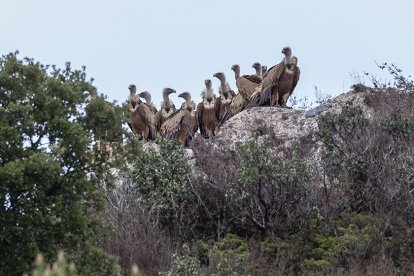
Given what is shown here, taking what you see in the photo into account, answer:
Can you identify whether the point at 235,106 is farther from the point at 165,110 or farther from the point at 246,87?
the point at 165,110

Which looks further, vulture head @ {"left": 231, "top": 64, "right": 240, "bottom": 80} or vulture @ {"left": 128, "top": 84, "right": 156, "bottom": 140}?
vulture head @ {"left": 231, "top": 64, "right": 240, "bottom": 80}

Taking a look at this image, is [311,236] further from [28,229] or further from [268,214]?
[28,229]

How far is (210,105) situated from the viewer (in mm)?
32531

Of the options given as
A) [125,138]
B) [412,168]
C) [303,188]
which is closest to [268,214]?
[303,188]

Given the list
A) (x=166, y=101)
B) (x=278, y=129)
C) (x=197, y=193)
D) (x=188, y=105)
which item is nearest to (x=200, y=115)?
(x=188, y=105)

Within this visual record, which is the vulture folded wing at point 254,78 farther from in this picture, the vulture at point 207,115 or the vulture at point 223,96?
the vulture at point 207,115

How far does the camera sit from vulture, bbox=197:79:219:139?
3209 cm

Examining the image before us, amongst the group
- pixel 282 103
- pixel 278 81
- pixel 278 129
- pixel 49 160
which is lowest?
pixel 49 160

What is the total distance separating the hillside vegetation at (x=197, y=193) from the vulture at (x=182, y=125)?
1142 millimetres

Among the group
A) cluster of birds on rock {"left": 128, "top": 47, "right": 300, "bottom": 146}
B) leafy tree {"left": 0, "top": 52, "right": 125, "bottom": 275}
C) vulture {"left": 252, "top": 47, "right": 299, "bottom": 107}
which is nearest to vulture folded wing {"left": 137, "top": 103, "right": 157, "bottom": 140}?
cluster of birds on rock {"left": 128, "top": 47, "right": 300, "bottom": 146}

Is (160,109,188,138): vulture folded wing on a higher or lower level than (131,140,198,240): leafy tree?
higher

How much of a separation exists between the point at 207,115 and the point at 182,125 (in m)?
0.64

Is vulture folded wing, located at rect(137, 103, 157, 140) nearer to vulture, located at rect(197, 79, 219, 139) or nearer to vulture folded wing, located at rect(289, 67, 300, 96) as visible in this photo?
vulture, located at rect(197, 79, 219, 139)

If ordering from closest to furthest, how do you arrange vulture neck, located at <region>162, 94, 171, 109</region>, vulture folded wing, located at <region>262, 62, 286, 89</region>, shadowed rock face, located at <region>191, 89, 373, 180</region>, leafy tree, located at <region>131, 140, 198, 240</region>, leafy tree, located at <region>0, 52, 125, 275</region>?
1. leafy tree, located at <region>0, 52, 125, 275</region>
2. leafy tree, located at <region>131, 140, 198, 240</region>
3. shadowed rock face, located at <region>191, 89, 373, 180</region>
4. vulture folded wing, located at <region>262, 62, 286, 89</region>
5. vulture neck, located at <region>162, 94, 171, 109</region>
